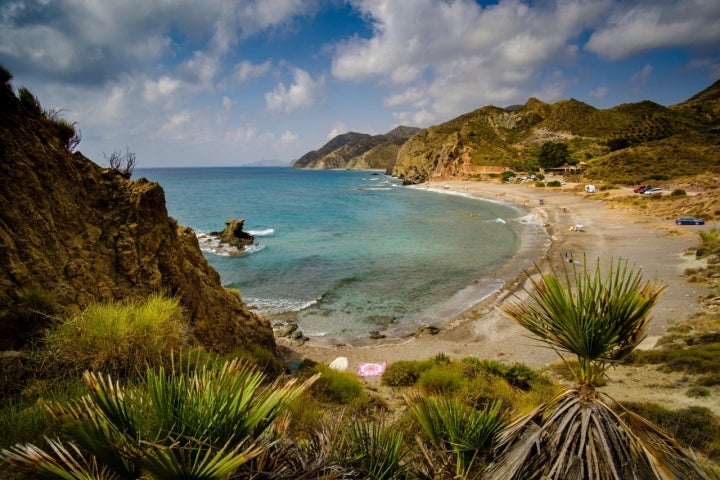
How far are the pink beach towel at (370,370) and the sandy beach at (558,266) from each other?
2.22 ft

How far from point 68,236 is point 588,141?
408ft

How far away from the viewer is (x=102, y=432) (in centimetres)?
209

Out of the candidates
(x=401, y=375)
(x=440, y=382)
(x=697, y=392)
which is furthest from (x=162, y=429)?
(x=697, y=392)

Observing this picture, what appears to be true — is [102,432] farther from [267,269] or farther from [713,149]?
[713,149]

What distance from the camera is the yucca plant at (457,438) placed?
3516mm

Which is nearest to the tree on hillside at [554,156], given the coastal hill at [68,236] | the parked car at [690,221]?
the parked car at [690,221]

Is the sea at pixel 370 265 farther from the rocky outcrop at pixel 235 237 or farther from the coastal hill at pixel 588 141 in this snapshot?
the coastal hill at pixel 588 141

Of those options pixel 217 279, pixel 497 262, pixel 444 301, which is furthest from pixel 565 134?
pixel 217 279

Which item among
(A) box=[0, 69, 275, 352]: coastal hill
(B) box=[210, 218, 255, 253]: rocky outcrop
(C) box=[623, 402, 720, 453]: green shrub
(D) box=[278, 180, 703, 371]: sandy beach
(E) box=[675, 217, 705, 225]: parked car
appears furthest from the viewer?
(B) box=[210, 218, 255, 253]: rocky outcrop

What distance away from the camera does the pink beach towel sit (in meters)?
11.9

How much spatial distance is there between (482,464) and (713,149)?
94.2 metres

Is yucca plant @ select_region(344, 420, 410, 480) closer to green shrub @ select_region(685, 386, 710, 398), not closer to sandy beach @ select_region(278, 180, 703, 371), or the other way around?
sandy beach @ select_region(278, 180, 703, 371)

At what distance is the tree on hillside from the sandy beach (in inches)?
1651

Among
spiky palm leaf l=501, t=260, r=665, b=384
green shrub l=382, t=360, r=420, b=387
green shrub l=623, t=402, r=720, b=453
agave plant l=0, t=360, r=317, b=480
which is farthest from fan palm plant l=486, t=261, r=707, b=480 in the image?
green shrub l=382, t=360, r=420, b=387
